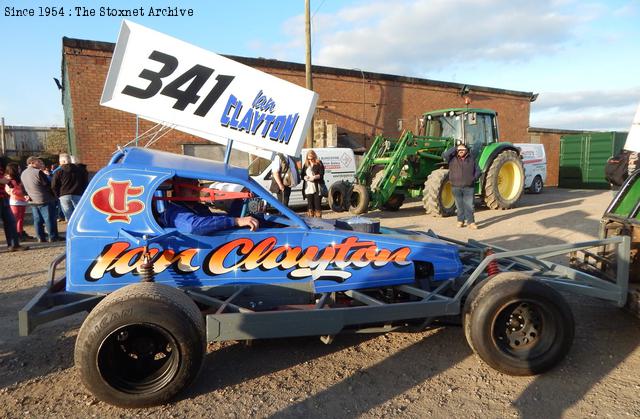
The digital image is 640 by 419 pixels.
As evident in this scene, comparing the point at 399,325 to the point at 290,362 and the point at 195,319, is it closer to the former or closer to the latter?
the point at 290,362

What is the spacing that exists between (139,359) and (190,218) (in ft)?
3.42

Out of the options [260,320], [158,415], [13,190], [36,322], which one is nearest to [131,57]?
[36,322]

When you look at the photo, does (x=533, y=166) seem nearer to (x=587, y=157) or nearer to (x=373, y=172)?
(x=587, y=157)

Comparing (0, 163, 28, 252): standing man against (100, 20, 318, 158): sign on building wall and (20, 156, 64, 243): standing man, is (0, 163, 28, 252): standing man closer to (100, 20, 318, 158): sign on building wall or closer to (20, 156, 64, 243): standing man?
(20, 156, 64, 243): standing man

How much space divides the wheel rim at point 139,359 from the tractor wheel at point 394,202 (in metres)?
9.58

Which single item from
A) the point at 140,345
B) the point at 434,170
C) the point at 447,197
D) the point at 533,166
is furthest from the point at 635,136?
the point at 533,166

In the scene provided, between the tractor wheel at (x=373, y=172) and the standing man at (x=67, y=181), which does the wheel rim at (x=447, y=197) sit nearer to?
the tractor wheel at (x=373, y=172)

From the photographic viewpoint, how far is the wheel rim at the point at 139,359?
8.80ft

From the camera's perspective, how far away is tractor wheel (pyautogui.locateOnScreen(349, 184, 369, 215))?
1054 centimetres

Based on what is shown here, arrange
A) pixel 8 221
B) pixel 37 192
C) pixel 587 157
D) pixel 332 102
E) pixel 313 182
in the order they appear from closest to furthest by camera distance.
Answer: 1. pixel 8 221
2. pixel 37 192
3. pixel 313 182
4. pixel 332 102
5. pixel 587 157

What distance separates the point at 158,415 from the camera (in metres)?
2.69

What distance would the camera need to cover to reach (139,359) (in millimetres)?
2875

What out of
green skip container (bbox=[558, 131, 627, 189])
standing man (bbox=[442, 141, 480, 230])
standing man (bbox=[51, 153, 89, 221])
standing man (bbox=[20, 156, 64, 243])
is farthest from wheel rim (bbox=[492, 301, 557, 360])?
green skip container (bbox=[558, 131, 627, 189])

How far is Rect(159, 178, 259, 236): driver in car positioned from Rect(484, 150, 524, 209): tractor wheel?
29.8ft
